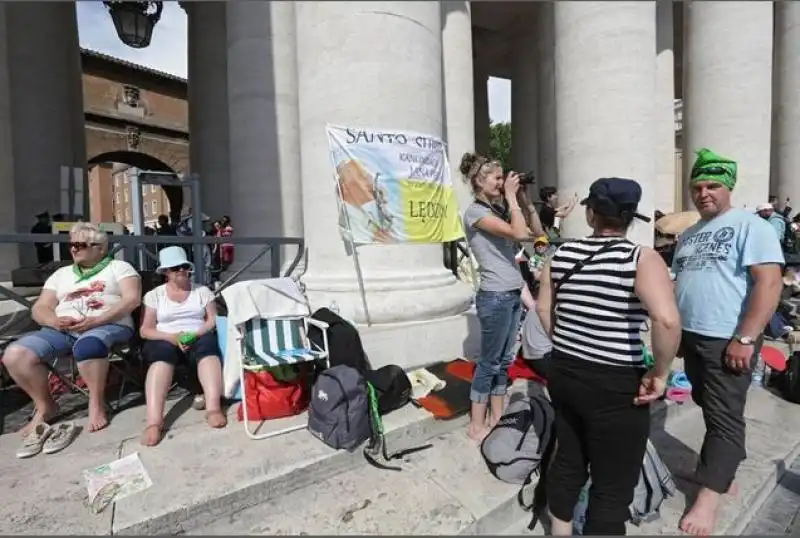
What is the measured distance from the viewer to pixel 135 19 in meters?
7.49

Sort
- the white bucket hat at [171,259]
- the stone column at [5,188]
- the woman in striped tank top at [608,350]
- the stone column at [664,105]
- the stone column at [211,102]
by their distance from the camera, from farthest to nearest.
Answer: the stone column at [664,105], the stone column at [211,102], the stone column at [5,188], the white bucket hat at [171,259], the woman in striped tank top at [608,350]

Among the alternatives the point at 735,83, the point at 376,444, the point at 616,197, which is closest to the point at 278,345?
the point at 376,444

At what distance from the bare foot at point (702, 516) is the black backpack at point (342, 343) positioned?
2172 millimetres

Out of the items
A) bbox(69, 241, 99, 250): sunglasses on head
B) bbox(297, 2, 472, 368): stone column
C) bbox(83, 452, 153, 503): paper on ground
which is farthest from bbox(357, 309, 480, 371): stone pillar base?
bbox(69, 241, 99, 250): sunglasses on head

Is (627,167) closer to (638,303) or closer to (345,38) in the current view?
(345,38)

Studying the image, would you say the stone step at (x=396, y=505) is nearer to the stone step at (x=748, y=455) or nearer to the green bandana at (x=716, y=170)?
the stone step at (x=748, y=455)

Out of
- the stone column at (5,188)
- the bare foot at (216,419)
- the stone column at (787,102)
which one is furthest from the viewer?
the stone column at (787,102)

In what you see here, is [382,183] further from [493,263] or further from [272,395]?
[272,395]

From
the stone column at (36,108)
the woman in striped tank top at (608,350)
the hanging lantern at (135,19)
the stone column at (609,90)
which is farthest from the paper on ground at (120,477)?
the stone column at (36,108)

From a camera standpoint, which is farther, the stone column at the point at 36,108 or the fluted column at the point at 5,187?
the stone column at the point at 36,108

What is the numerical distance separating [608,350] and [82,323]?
3.59 meters

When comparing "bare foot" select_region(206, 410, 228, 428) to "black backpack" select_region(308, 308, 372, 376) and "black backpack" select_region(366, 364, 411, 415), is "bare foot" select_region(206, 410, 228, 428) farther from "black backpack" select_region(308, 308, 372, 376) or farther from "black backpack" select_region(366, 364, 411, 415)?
"black backpack" select_region(366, 364, 411, 415)

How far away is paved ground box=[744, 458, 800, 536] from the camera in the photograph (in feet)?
8.75

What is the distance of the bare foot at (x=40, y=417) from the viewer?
10.7 feet
